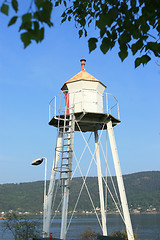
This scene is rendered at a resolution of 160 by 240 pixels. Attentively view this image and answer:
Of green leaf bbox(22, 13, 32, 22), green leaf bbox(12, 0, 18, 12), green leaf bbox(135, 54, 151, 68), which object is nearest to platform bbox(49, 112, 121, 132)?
green leaf bbox(135, 54, 151, 68)

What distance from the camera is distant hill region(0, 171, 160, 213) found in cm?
12925

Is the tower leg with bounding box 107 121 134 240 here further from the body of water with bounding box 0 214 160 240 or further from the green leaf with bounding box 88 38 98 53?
the green leaf with bounding box 88 38 98 53

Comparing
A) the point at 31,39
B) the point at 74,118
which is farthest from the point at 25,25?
the point at 74,118

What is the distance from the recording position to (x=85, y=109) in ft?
54.3

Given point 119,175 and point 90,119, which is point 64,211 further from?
point 90,119

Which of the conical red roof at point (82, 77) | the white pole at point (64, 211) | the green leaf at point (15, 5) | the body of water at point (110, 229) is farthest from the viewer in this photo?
the body of water at point (110, 229)

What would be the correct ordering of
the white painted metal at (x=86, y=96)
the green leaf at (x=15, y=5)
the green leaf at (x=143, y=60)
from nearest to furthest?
the green leaf at (x=15, y=5) < the green leaf at (x=143, y=60) < the white painted metal at (x=86, y=96)

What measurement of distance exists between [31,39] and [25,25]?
153 millimetres

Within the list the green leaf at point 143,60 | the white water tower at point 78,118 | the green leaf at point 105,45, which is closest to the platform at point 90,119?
the white water tower at point 78,118

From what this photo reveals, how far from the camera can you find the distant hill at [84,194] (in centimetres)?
12925

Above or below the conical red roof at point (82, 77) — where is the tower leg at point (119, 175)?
below

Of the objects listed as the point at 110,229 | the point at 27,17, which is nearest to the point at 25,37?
the point at 27,17

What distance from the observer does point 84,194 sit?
148 metres

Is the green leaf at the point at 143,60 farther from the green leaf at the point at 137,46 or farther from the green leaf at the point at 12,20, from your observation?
the green leaf at the point at 12,20
